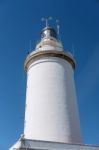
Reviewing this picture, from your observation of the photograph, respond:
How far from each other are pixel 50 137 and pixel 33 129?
0.78 m

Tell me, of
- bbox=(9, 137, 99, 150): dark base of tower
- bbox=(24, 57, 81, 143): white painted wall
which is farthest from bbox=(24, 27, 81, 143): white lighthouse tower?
bbox=(9, 137, 99, 150): dark base of tower

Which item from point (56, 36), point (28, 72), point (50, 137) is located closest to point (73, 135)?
point (50, 137)

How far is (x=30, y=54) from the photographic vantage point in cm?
1109

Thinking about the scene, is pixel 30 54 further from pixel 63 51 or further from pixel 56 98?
pixel 56 98

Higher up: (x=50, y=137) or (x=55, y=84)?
(x=55, y=84)

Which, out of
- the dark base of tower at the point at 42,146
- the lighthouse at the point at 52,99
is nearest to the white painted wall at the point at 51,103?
the lighthouse at the point at 52,99

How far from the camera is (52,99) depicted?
9711 mm

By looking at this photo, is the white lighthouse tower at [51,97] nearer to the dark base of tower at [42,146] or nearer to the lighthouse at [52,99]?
the lighthouse at [52,99]

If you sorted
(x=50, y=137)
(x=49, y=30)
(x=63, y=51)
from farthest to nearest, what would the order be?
(x=49, y=30) → (x=63, y=51) → (x=50, y=137)

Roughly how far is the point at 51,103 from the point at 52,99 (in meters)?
0.17

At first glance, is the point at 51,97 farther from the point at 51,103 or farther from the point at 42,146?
the point at 42,146

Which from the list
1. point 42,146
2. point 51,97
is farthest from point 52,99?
point 42,146

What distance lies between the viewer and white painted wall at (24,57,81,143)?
30.1 ft

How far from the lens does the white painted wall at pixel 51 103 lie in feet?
30.1
